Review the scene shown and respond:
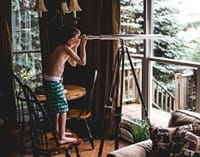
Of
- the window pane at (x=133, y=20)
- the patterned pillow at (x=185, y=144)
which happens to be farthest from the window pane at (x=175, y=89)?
the patterned pillow at (x=185, y=144)

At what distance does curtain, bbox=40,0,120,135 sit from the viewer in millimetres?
3916

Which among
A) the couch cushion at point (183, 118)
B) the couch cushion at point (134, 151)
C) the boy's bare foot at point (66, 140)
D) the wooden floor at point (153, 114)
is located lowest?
the wooden floor at point (153, 114)

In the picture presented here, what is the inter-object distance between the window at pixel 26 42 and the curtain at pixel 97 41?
11.2 inches

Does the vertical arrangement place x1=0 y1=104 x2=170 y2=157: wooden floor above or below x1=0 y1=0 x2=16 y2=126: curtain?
below

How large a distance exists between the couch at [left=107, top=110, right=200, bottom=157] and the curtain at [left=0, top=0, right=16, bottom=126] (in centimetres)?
233

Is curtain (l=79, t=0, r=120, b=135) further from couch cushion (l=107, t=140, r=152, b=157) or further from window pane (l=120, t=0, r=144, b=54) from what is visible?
couch cushion (l=107, t=140, r=152, b=157)

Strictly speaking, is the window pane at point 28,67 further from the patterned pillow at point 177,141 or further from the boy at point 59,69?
the patterned pillow at point 177,141

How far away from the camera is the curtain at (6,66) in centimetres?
405

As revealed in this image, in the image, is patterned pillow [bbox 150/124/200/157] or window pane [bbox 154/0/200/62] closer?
patterned pillow [bbox 150/124/200/157]

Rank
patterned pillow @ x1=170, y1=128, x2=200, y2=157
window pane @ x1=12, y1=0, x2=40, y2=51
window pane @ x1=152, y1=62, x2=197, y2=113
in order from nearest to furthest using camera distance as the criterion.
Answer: patterned pillow @ x1=170, y1=128, x2=200, y2=157, window pane @ x1=152, y1=62, x2=197, y2=113, window pane @ x1=12, y1=0, x2=40, y2=51

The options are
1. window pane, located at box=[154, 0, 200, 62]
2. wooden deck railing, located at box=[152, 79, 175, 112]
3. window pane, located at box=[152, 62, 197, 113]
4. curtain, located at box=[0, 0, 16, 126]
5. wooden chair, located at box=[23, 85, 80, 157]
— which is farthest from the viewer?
curtain, located at box=[0, 0, 16, 126]

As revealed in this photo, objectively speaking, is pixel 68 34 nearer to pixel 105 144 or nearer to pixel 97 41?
pixel 97 41

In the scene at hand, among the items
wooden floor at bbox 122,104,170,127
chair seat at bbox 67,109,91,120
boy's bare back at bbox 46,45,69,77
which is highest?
boy's bare back at bbox 46,45,69,77

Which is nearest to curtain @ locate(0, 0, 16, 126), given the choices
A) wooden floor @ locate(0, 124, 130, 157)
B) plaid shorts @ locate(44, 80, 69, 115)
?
wooden floor @ locate(0, 124, 130, 157)
